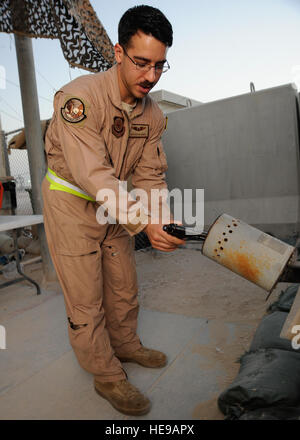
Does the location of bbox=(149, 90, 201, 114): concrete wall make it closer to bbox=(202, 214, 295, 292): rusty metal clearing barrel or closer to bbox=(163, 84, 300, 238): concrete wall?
bbox=(163, 84, 300, 238): concrete wall

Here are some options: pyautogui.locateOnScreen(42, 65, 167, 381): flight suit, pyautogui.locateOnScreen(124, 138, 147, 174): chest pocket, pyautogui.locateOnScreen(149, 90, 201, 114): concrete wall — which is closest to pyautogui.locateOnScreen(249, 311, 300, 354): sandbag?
pyautogui.locateOnScreen(42, 65, 167, 381): flight suit

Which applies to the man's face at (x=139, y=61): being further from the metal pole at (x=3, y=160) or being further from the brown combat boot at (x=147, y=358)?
the metal pole at (x=3, y=160)

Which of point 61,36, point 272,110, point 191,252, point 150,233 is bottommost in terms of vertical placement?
point 191,252

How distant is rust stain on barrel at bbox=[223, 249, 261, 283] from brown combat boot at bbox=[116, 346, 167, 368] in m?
1.01

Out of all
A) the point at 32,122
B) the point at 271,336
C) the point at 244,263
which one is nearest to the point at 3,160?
the point at 32,122

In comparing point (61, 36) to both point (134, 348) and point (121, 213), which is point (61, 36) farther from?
point (134, 348)

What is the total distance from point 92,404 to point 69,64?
2937 millimetres

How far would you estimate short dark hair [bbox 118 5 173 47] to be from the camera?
1.46 meters

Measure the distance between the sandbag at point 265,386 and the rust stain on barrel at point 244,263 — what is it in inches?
19.5

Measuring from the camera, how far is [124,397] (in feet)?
5.62

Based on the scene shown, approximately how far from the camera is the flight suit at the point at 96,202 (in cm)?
153
